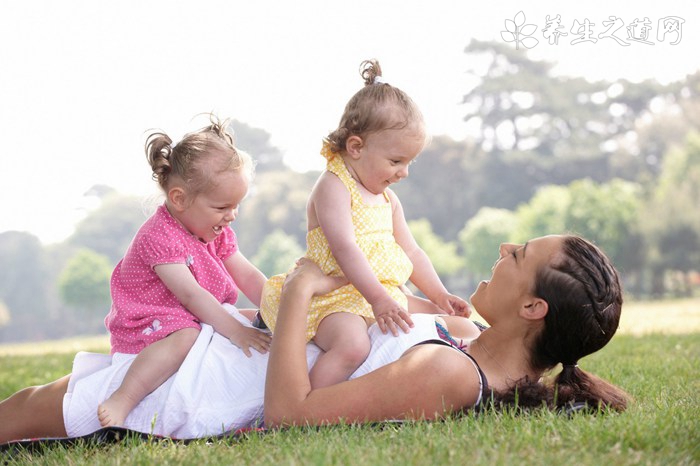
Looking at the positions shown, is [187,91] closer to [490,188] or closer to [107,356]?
[490,188]

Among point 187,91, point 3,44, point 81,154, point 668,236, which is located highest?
point 3,44

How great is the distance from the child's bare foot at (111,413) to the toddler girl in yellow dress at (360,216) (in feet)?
1.95

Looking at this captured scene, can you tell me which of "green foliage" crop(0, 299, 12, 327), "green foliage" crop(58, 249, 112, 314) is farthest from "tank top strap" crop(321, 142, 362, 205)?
"green foliage" crop(0, 299, 12, 327)

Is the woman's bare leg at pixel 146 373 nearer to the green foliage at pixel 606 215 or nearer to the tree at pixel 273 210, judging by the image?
the green foliage at pixel 606 215

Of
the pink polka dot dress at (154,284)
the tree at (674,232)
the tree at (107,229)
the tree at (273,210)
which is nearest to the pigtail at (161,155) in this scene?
the pink polka dot dress at (154,284)

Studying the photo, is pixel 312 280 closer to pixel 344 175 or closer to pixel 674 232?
pixel 344 175

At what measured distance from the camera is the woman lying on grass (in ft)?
8.02

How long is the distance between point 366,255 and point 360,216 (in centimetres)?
14

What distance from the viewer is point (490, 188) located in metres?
41.4

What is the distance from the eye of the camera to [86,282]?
39438 millimetres

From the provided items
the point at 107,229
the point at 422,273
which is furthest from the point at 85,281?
the point at 422,273

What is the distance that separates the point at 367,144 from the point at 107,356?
50.9 inches

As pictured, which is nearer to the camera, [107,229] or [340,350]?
[340,350]

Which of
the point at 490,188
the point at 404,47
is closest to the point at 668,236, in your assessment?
the point at 490,188
